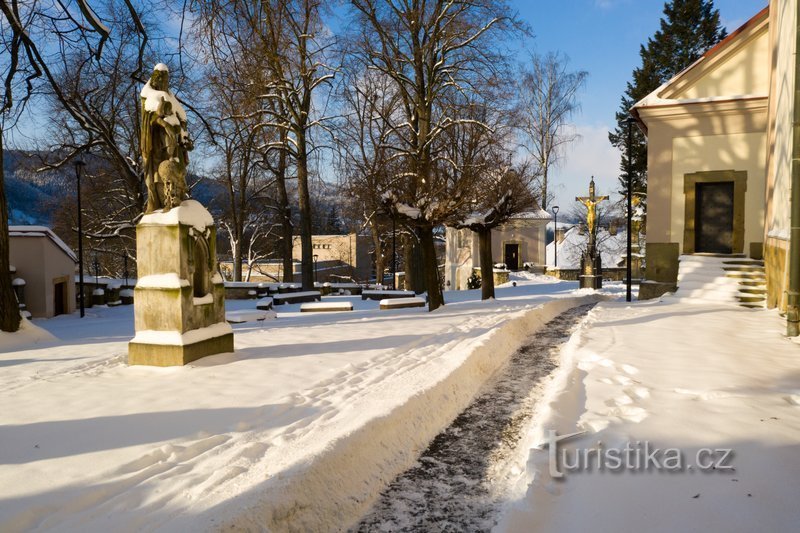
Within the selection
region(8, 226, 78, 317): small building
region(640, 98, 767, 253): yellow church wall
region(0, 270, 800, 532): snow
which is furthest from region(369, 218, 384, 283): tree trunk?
region(0, 270, 800, 532): snow

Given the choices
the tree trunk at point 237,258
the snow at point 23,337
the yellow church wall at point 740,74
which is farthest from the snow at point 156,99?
the tree trunk at point 237,258

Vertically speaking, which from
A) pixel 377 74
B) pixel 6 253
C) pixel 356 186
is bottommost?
pixel 6 253

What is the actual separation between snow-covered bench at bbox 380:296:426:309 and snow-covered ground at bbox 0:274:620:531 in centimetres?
744

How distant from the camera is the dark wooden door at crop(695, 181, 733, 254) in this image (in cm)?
1647

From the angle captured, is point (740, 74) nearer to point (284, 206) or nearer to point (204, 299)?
point (204, 299)

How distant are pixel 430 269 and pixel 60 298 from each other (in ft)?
49.4

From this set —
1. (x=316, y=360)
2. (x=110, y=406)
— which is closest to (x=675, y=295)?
(x=316, y=360)

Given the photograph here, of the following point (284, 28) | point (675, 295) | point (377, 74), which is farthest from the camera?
point (377, 74)

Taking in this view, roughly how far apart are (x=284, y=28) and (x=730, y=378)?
614 centimetres

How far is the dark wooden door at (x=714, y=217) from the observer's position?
1647 centimetres

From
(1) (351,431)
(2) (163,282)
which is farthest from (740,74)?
(1) (351,431)

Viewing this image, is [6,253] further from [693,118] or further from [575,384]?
[693,118]

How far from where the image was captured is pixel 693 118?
16.5 metres

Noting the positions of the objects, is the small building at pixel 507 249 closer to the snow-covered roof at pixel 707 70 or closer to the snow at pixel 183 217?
the snow-covered roof at pixel 707 70
